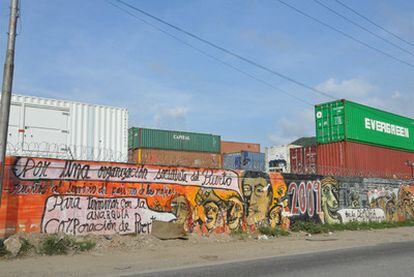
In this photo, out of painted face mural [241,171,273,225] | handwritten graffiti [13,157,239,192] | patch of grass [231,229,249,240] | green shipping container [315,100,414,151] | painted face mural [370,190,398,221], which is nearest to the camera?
handwritten graffiti [13,157,239,192]

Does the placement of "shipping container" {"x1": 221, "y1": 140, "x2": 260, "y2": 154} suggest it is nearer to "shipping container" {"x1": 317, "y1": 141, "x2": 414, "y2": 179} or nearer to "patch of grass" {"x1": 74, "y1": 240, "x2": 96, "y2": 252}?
"shipping container" {"x1": 317, "y1": 141, "x2": 414, "y2": 179}

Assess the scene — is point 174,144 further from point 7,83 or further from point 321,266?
point 321,266

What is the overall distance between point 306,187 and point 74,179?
11.0 metres

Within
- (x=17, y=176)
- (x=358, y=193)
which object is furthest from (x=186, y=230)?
(x=358, y=193)

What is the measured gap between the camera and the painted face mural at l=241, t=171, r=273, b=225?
1794 cm

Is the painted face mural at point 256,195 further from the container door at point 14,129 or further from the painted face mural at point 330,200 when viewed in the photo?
the container door at point 14,129

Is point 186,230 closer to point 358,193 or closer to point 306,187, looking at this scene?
point 306,187

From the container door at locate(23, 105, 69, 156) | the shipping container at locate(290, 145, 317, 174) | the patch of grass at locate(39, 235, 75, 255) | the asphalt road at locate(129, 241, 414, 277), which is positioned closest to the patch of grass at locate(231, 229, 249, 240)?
the asphalt road at locate(129, 241, 414, 277)

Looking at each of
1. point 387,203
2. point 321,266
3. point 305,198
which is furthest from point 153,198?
point 387,203

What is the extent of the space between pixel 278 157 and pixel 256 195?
1458 centimetres

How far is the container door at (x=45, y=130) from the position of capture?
49.3 feet

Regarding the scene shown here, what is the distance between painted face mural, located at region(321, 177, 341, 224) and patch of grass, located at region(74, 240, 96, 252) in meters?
11.9

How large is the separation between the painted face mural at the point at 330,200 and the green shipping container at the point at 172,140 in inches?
667

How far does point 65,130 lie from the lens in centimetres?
1673
